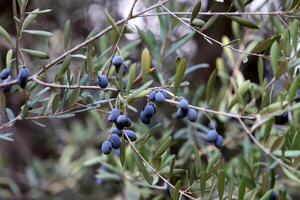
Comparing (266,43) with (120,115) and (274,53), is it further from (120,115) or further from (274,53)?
(120,115)

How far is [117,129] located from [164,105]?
0.21 meters

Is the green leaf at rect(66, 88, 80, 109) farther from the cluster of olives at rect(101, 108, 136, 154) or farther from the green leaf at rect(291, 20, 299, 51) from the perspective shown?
the green leaf at rect(291, 20, 299, 51)

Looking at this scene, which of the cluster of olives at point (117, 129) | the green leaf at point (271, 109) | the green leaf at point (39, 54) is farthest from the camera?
the green leaf at point (271, 109)

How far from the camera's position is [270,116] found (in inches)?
38.4

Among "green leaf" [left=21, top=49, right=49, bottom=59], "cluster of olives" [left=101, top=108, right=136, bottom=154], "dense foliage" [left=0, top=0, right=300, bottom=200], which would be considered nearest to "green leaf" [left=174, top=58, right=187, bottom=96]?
"dense foliage" [left=0, top=0, right=300, bottom=200]

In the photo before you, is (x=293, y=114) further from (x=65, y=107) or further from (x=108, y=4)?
(x=108, y=4)

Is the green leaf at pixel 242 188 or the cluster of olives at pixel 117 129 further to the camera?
the green leaf at pixel 242 188

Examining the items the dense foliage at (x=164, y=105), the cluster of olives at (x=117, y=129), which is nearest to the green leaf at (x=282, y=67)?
the dense foliage at (x=164, y=105)

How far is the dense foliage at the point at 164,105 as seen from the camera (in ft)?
2.72

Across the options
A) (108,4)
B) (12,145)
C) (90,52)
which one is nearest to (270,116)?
(90,52)

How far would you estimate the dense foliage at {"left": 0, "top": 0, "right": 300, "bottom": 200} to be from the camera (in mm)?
829

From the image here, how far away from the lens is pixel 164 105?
39.3 inches

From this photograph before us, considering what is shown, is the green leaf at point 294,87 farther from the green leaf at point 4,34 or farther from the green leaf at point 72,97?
the green leaf at point 4,34

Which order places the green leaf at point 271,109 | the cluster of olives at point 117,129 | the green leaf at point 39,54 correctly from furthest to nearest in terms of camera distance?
1. the green leaf at point 271,109
2. the green leaf at point 39,54
3. the cluster of olives at point 117,129
